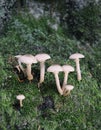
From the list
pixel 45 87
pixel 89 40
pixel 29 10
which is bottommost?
pixel 45 87

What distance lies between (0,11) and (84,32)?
1878 millimetres

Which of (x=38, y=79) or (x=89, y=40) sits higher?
(x=89, y=40)

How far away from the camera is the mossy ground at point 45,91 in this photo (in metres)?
4.15

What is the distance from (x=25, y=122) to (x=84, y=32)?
2906mm

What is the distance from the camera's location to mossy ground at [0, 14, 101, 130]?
4.15m

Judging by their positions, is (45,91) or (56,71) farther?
(45,91)

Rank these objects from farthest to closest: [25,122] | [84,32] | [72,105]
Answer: [84,32]
[72,105]
[25,122]

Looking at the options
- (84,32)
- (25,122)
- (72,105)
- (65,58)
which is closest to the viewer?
(25,122)

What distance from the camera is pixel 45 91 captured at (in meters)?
4.45

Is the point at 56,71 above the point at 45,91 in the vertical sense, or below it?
above

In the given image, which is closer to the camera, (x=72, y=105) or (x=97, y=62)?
(x=72, y=105)

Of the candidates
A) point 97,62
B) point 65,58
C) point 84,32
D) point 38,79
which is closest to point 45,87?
point 38,79

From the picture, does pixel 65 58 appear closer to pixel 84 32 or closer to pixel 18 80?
pixel 84 32

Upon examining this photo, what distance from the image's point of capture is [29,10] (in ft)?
20.7
